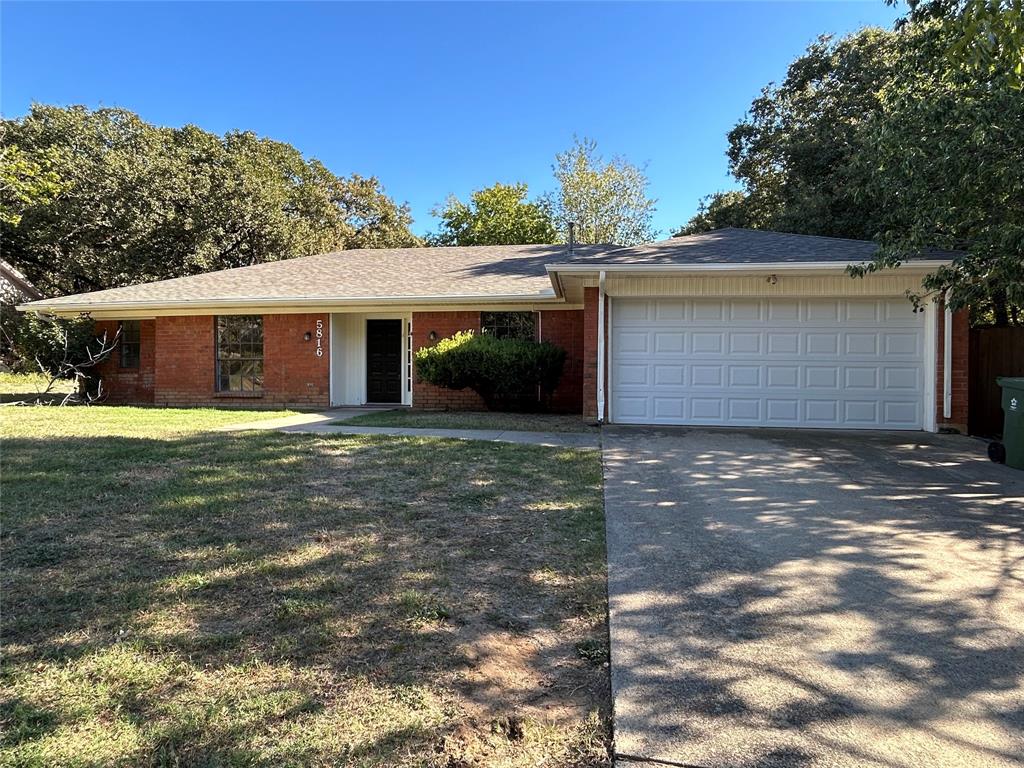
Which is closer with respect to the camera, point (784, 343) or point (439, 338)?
point (784, 343)

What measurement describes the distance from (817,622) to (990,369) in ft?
30.6

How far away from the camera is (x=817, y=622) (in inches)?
111

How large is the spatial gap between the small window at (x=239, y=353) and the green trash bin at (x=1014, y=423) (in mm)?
13384

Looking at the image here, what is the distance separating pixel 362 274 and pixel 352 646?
42.8 ft

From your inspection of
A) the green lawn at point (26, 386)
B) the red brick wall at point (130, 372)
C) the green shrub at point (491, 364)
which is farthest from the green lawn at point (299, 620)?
the green lawn at point (26, 386)

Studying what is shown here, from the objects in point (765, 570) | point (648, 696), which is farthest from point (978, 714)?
point (765, 570)

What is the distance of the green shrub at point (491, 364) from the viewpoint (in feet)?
35.4

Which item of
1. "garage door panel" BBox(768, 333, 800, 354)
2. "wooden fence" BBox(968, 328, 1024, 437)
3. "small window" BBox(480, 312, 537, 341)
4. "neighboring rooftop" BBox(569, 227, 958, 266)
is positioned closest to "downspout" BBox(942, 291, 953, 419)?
"wooden fence" BBox(968, 328, 1024, 437)

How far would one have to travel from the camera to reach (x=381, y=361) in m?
13.6

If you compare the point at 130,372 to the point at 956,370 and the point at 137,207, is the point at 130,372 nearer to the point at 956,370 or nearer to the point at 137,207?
the point at 137,207

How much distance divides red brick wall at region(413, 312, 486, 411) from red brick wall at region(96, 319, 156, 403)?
6.72 meters

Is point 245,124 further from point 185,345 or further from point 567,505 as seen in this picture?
point 567,505

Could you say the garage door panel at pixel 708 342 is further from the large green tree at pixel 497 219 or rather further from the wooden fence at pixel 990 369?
the large green tree at pixel 497 219

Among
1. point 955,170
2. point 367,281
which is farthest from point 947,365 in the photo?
point 367,281
